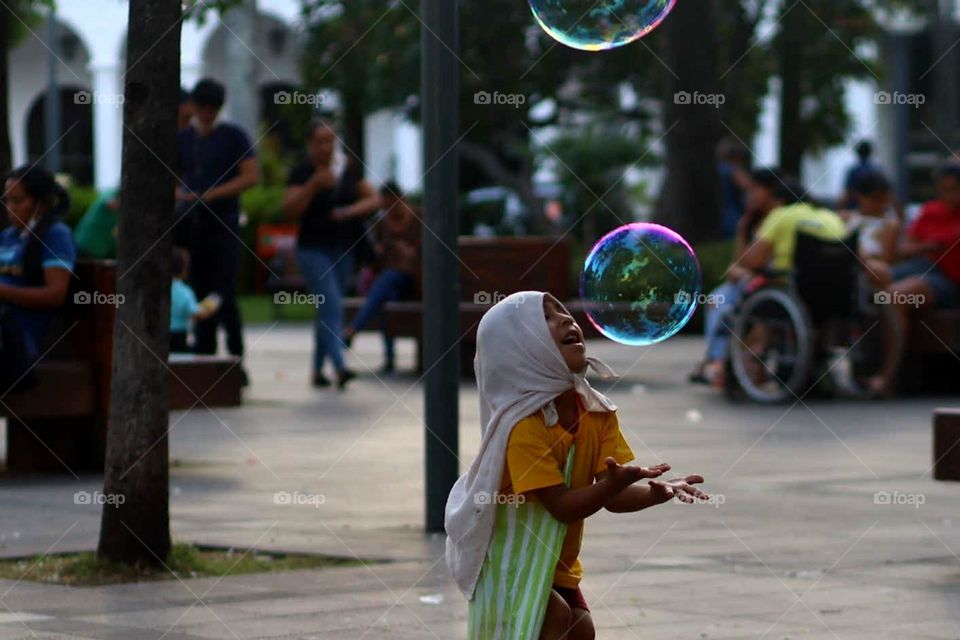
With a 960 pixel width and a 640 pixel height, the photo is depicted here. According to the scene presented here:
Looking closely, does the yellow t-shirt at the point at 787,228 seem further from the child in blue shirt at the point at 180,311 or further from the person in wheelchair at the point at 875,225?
the child in blue shirt at the point at 180,311

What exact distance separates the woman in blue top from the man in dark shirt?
10.5 feet

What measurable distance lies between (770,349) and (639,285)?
7816 millimetres

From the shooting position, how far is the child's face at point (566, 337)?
4848 millimetres

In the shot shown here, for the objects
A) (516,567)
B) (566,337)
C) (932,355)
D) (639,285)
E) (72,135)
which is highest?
(566,337)

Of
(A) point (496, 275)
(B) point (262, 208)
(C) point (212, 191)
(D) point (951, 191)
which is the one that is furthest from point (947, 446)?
(B) point (262, 208)

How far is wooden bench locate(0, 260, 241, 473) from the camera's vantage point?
9.94 meters

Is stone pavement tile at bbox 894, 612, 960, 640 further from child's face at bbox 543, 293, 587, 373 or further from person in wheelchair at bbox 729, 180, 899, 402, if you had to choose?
person in wheelchair at bbox 729, 180, 899, 402

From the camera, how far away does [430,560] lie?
7574mm

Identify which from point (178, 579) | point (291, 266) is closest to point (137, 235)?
point (178, 579)

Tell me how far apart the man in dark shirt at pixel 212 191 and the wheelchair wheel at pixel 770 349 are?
11.3 feet

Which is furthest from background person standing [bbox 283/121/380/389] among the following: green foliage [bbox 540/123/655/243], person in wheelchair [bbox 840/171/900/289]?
green foliage [bbox 540/123/655/243]

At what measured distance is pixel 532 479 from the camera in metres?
4.82

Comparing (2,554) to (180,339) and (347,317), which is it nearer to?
(180,339)

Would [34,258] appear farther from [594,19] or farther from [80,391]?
[594,19]
